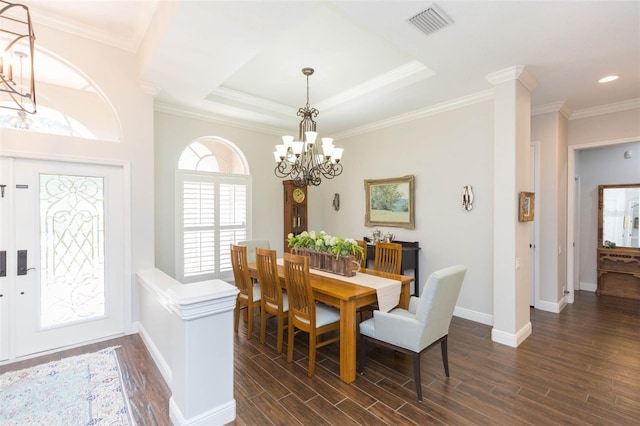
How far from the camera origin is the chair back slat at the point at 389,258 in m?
3.79

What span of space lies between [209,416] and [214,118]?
4234 mm

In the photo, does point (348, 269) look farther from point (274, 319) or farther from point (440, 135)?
point (440, 135)

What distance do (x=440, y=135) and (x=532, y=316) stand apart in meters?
2.97

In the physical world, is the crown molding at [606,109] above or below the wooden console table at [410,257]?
above

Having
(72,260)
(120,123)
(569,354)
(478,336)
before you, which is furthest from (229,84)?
(569,354)

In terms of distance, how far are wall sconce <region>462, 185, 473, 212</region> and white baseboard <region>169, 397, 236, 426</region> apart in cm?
368

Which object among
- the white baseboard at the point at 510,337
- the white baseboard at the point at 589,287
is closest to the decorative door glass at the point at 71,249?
the white baseboard at the point at 510,337

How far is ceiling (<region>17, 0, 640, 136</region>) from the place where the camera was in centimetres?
242

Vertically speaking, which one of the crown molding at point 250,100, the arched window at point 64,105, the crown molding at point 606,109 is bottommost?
the arched window at point 64,105

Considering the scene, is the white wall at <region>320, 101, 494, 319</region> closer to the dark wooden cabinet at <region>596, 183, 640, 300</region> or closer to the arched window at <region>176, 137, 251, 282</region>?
the arched window at <region>176, 137, 251, 282</region>

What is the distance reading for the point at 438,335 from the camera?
8.80 feet

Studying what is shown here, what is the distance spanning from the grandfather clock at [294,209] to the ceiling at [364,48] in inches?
Result: 66.5

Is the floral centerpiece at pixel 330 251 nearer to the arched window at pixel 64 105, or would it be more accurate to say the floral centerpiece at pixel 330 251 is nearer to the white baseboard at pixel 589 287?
the arched window at pixel 64 105

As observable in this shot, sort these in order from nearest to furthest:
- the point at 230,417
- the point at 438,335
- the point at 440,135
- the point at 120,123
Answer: the point at 230,417, the point at 438,335, the point at 120,123, the point at 440,135
